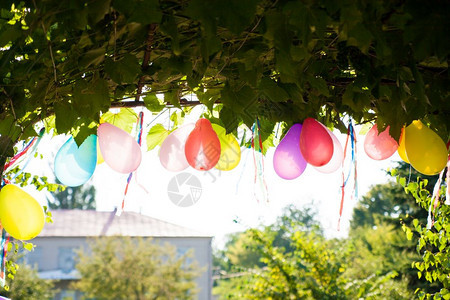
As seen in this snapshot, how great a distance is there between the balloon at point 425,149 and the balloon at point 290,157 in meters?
0.33

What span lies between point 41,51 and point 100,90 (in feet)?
0.59

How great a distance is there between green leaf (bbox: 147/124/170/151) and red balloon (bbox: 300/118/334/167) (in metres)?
0.50

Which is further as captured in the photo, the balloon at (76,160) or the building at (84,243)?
the building at (84,243)

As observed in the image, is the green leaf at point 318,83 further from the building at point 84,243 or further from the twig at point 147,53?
the building at point 84,243

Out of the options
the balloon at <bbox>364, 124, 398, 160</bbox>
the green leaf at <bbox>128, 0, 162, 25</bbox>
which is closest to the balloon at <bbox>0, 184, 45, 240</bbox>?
the green leaf at <bbox>128, 0, 162, 25</bbox>

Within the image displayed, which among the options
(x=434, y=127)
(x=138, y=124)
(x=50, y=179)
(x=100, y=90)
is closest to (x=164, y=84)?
(x=100, y=90)

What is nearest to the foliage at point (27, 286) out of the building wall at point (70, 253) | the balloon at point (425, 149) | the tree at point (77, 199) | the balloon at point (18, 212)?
the building wall at point (70, 253)

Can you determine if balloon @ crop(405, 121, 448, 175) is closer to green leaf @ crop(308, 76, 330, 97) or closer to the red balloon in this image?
the red balloon

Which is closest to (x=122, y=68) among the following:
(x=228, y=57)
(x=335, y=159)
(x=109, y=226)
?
(x=228, y=57)

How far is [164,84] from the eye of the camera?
153 centimetres

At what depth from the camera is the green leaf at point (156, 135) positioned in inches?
72.5

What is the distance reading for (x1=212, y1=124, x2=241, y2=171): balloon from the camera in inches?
70.6

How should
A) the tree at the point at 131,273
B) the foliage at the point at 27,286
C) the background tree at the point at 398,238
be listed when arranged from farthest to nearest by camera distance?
the tree at the point at 131,273, the foliage at the point at 27,286, the background tree at the point at 398,238

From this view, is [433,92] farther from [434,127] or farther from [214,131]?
[214,131]
